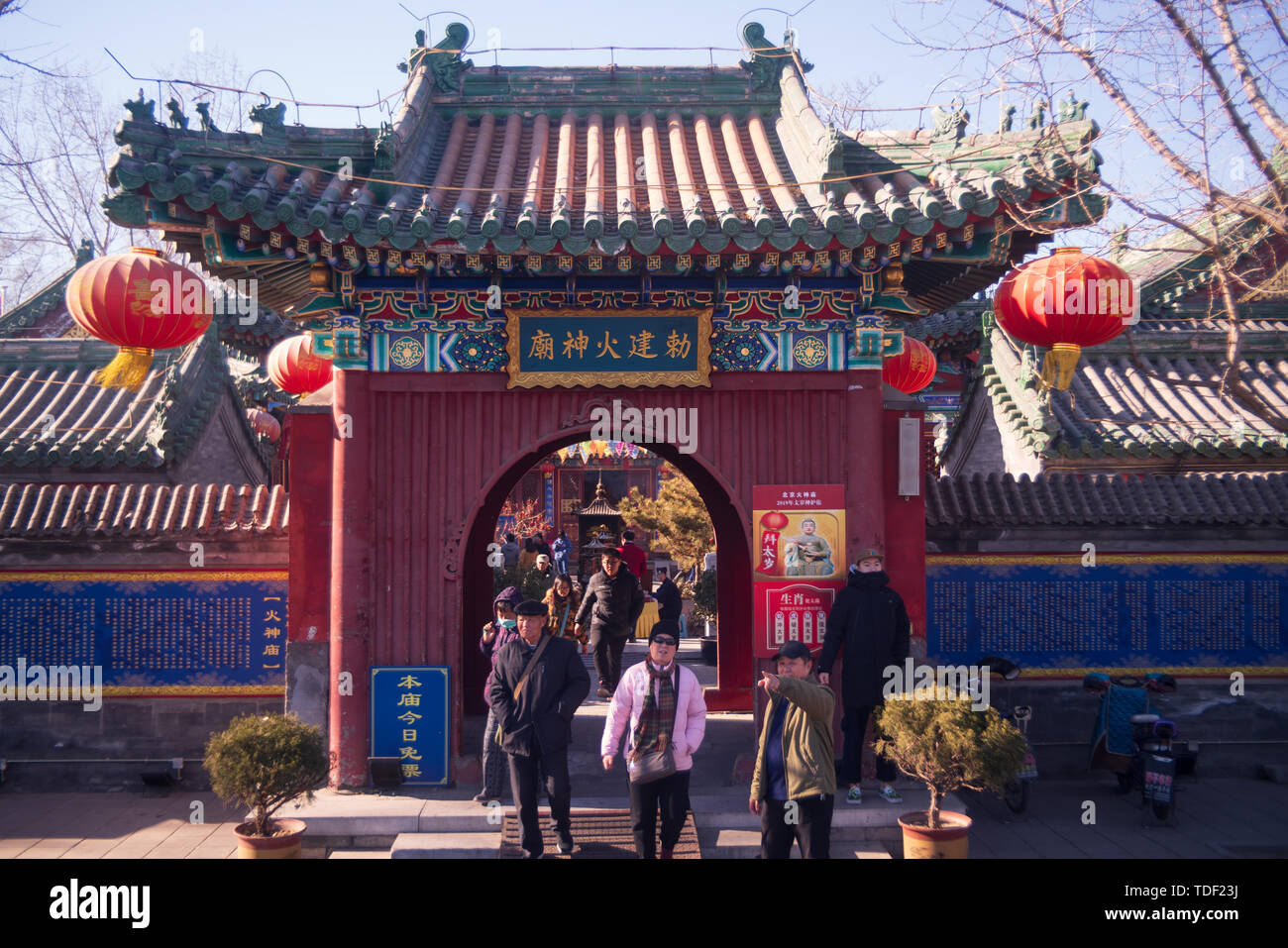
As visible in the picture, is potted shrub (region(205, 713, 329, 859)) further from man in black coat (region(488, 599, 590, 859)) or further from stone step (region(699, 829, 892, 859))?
stone step (region(699, 829, 892, 859))

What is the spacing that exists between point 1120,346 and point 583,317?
7.99 m

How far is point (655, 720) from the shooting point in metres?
5.64

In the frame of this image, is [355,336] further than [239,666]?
No

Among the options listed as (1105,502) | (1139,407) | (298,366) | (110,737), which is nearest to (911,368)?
(1105,502)

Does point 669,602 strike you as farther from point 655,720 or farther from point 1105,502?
point 655,720

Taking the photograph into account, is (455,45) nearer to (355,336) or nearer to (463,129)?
(463,129)

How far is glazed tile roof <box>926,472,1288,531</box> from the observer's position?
8359 millimetres

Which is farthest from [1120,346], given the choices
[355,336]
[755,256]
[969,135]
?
[355,336]

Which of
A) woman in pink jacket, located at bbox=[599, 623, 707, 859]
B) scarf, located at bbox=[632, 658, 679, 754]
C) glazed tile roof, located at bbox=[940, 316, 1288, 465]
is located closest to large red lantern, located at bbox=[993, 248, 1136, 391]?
glazed tile roof, located at bbox=[940, 316, 1288, 465]

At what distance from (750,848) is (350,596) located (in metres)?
3.29

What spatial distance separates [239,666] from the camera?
8.04 metres

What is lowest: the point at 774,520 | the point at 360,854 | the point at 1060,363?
the point at 360,854

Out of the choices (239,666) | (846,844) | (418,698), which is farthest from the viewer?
(239,666)

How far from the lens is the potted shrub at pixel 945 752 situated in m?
5.98
